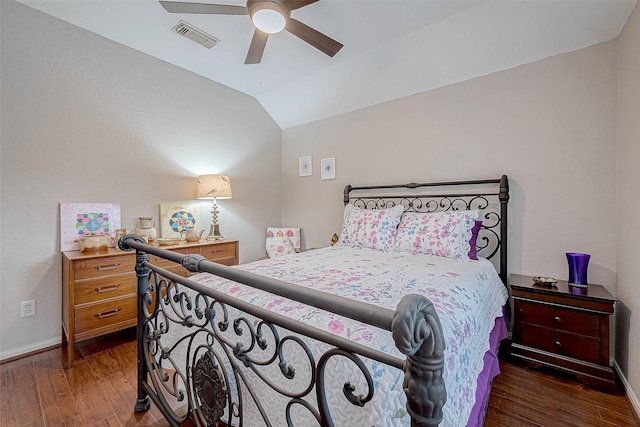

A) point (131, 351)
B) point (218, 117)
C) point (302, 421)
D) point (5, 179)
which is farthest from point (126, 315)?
point (218, 117)

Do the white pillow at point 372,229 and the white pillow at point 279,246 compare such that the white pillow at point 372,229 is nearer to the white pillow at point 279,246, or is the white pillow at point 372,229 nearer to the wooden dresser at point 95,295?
the white pillow at point 279,246

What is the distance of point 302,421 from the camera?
0.98 meters

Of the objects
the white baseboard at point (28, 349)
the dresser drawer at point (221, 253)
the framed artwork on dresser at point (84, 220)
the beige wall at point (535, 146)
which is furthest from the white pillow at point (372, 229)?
the white baseboard at point (28, 349)

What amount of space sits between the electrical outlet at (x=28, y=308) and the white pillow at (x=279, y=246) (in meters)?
2.32

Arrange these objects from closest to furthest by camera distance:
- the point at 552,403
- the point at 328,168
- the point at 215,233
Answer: the point at 552,403 → the point at 215,233 → the point at 328,168

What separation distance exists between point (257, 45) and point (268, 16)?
0.42 m

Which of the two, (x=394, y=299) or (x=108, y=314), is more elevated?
(x=394, y=299)

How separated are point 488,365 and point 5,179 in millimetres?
3626

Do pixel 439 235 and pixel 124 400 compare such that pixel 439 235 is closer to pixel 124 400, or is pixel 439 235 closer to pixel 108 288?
pixel 124 400

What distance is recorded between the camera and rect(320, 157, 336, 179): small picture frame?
12.4ft

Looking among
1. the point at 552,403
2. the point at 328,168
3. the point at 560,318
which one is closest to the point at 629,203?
the point at 560,318

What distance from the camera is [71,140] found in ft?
8.10

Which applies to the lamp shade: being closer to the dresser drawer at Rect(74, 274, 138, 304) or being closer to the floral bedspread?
the dresser drawer at Rect(74, 274, 138, 304)

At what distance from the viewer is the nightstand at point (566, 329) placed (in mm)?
1835
